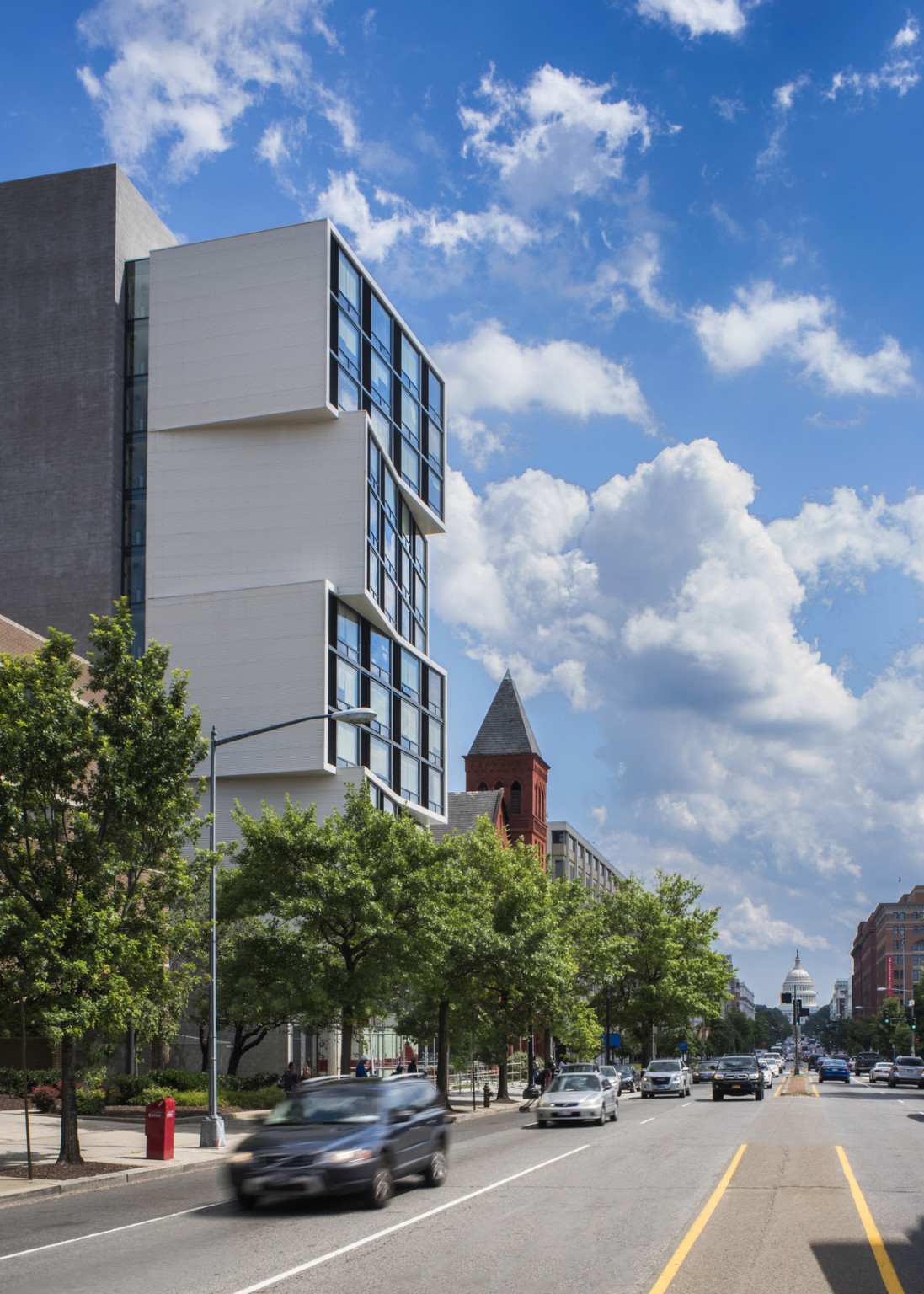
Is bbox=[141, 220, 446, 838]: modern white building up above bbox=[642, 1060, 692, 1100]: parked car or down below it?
above

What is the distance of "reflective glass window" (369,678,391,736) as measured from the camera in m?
57.4

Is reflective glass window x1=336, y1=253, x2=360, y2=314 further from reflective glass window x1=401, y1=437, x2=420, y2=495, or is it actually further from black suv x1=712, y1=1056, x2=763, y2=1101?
black suv x1=712, y1=1056, x2=763, y2=1101

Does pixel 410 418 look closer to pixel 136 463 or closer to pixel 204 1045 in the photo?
pixel 136 463

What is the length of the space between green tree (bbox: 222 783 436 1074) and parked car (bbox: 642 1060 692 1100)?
62.9 feet

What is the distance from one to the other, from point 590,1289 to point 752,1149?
14152mm

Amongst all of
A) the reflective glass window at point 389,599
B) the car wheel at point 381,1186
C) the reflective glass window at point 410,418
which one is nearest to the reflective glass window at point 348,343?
the reflective glass window at point 410,418

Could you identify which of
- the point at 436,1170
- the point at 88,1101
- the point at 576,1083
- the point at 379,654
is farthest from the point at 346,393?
the point at 436,1170

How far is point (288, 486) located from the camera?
2205 inches

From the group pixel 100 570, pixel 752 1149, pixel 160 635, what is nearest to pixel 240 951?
pixel 752 1149

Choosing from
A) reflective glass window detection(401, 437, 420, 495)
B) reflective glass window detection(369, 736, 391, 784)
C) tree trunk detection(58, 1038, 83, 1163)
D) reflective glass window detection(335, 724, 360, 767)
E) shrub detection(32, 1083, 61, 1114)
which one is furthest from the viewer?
reflective glass window detection(401, 437, 420, 495)

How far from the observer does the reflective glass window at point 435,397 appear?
70.1 meters

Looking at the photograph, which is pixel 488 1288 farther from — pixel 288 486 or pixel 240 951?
pixel 288 486

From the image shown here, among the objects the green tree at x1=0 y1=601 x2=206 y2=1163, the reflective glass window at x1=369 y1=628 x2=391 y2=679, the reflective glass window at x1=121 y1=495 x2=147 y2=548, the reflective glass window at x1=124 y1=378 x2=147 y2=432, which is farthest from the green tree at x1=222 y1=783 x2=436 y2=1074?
the reflective glass window at x1=124 y1=378 x2=147 y2=432

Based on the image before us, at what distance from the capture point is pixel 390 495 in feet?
202
